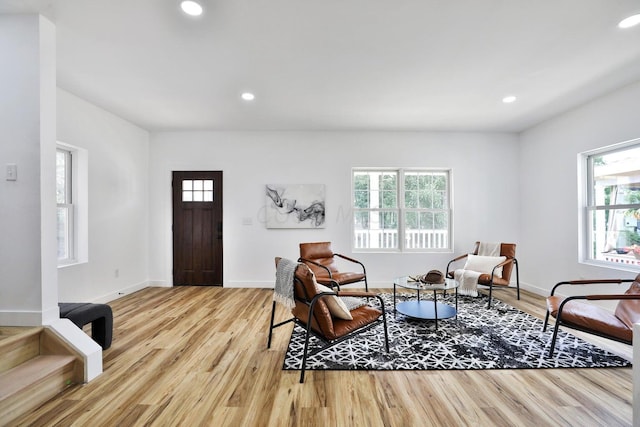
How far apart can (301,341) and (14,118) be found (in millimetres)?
2990

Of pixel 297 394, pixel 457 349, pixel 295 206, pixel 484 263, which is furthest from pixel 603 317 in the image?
pixel 295 206

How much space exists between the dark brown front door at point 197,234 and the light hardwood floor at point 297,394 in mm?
2216

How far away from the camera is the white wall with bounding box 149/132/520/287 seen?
15.9 ft

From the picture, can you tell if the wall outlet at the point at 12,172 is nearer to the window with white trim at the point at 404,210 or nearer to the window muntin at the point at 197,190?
the window muntin at the point at 197,190

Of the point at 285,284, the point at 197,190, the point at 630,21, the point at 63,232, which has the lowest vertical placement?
the point at 285,284

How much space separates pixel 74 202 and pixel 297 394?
3.87 metres

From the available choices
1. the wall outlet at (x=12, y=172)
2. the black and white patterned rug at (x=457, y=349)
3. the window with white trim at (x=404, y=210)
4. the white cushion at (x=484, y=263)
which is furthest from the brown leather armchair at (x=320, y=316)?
the window with white trim at (x=404, y=210)

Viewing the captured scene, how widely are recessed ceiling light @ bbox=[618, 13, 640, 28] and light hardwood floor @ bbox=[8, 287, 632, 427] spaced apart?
2.73m

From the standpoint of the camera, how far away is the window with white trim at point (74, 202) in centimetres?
358

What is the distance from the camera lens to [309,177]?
4.86 metres

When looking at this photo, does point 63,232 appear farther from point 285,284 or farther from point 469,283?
point 469,283

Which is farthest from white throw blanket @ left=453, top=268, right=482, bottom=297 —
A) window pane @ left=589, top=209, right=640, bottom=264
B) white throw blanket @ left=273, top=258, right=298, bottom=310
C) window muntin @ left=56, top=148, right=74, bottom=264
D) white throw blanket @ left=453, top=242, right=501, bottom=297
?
window muntin @ left=56, top=148, right=74, bottom=264

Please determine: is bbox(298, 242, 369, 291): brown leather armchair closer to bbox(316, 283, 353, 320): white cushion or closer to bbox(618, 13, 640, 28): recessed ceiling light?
bbox(316, 283, 353, 320): white cushion

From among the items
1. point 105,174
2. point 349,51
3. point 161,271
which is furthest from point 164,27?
point 161,271
